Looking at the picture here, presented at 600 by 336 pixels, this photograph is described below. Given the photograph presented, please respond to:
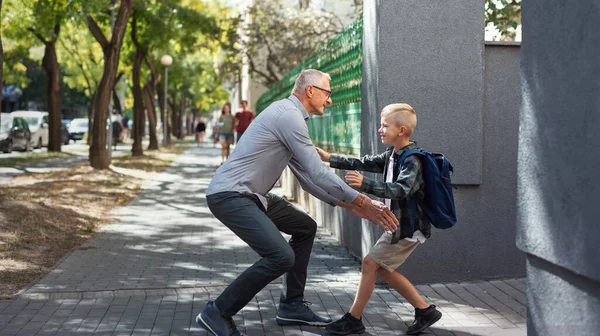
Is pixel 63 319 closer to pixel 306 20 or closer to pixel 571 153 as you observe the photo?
pixel 571 153

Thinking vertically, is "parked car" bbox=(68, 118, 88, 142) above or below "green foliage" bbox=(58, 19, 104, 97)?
below

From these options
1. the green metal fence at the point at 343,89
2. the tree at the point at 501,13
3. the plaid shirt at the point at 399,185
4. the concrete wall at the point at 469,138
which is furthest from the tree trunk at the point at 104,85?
the plaid shirt at the point at 399,185

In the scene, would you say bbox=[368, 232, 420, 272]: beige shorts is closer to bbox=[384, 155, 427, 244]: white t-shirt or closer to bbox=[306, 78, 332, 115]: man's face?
bbox=[384, 155, 427, 244]: white t-shirt

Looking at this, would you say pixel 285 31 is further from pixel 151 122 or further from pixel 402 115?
pixel 402 115

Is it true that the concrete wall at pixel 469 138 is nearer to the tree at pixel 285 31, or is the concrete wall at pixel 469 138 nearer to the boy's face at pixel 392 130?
the boy's face at pixel 392 130

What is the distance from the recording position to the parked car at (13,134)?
3652 cm

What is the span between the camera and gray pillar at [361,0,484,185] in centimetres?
790

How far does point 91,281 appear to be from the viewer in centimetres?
803

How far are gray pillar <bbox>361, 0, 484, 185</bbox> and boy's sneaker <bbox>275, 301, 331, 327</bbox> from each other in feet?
7.21

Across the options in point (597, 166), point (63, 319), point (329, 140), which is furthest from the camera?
point (329, 140)

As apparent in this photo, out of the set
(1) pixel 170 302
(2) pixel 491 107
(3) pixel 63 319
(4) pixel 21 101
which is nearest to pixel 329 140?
(2) pixel 491 107

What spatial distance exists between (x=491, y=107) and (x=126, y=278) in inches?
140

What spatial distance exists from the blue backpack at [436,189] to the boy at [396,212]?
0.05 m

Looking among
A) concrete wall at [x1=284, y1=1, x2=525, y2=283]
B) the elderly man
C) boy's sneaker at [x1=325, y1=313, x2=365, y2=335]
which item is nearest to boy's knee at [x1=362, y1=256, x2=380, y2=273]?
boy's sneaker at [x1=325, y1=313, x2=365, y2=335]
